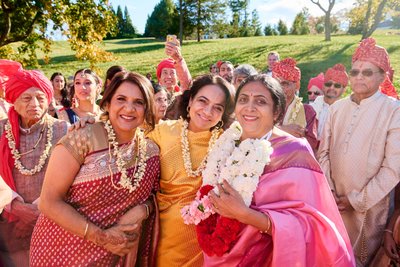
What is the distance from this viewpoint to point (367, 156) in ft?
12.7

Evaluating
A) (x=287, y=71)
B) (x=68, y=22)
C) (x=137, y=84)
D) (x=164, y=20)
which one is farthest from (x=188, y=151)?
(x=164, y=20)

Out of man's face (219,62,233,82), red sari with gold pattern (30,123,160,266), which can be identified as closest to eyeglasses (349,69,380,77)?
red sari with gold pattern (30,123,160,266)

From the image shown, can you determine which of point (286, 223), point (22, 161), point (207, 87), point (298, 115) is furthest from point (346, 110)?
point (22, 161)

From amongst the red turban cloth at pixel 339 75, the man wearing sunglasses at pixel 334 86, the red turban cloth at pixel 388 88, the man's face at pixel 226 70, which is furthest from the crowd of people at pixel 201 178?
the man's face at pixel 226 70

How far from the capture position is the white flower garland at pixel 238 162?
108 inches

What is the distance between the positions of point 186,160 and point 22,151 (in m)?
1.66

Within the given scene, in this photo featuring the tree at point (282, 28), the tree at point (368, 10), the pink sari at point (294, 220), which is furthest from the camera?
the tree at point (282, 28)

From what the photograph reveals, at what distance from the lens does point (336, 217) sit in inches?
109

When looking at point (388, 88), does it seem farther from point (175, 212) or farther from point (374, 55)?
point (175, 212)

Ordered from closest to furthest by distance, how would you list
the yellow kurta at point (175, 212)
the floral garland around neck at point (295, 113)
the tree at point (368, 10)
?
the yellow kurta at point (175, 212) → the floral garland around neck at point (295, 113) → the tree at point (368, 10)

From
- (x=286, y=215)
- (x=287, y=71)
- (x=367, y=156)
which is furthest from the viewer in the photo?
(x=287, y=71)

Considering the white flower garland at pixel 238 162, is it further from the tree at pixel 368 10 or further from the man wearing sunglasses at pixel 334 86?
the tree at pixel 368 10

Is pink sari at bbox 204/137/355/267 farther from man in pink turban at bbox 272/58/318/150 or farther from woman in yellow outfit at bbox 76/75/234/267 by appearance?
man in pink turban at bbox 272/58/318/150

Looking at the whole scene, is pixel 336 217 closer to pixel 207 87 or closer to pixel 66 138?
pixel 207 87
